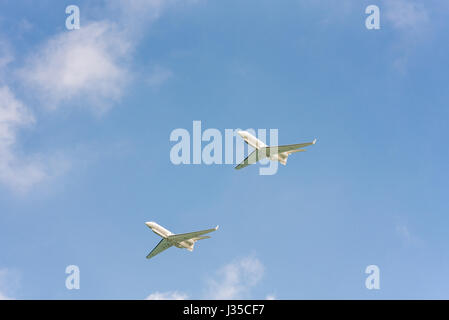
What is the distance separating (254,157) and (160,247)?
42.1 m

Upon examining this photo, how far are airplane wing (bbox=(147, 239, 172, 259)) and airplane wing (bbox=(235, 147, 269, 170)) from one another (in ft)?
111

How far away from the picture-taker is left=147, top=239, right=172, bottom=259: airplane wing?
13800 cm

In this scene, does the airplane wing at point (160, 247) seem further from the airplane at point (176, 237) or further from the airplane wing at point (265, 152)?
the airplane wing at point (265, 152)

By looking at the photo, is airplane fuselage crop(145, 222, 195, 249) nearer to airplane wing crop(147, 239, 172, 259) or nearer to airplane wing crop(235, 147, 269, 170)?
airplane wing crop(147, 239, 172, 259)

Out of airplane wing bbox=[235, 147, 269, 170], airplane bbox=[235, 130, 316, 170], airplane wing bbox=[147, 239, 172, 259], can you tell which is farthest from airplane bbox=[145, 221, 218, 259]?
airplane bbox=[235, 130, 316, 170]

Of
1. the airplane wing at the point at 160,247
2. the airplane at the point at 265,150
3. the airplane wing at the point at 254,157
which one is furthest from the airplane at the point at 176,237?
the airplane at the point at 265,150

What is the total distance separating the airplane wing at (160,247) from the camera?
138 meters

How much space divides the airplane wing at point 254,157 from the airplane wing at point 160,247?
1328 inches
